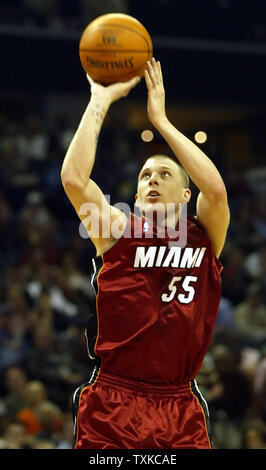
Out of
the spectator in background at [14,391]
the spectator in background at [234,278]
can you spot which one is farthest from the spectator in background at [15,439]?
the spectator in background at [234,278]

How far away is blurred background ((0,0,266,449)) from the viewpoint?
27.8ft

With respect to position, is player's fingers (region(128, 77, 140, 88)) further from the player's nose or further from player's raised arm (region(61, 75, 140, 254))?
the player's nose

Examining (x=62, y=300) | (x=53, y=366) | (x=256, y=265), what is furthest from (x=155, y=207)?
(x=256, y=265)

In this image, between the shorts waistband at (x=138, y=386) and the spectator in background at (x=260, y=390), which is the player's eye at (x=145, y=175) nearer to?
the shorts waistband at (x=138, y=386)

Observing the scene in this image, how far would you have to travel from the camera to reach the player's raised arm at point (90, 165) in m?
4.07

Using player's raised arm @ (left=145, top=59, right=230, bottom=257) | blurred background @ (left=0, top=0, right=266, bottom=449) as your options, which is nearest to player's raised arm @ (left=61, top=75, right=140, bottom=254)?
player's raised arm @ (left=145, top=59, right=230, bottom=257)

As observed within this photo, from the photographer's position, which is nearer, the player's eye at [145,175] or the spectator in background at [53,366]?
the player's eye at [145,175]

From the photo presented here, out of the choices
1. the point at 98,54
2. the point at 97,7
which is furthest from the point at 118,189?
the point at 98,54

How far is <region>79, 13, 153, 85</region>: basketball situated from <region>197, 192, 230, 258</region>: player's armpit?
0.75 metres

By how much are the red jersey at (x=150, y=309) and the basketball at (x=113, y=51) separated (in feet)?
2.48

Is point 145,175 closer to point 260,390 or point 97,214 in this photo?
point 97,214

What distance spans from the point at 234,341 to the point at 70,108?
840 centimetres

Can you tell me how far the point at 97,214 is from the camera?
421 centimetres

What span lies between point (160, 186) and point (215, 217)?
0.33 metres
